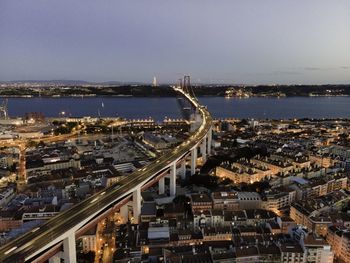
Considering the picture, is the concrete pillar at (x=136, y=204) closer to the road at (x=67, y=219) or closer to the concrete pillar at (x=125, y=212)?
the road at (x=67, y=219)

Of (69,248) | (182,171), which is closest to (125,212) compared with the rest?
(69,248)

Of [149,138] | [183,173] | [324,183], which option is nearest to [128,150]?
[149,138]

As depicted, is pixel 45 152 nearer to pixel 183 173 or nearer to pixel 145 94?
pixel 183 173

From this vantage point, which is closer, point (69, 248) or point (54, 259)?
point (69, 248)

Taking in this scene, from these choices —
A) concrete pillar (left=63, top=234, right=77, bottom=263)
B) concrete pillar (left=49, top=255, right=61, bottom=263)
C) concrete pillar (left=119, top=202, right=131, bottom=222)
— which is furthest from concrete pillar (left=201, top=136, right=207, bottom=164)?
concrete pillar (left=63, top=234, right=77, bottom=263)

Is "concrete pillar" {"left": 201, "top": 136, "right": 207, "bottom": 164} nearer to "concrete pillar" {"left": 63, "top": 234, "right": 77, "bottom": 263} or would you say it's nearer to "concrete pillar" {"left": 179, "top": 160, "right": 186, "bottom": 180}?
"concrete pillar" {"left": 179, "top": 160, "right": 186, "bottom": 180}

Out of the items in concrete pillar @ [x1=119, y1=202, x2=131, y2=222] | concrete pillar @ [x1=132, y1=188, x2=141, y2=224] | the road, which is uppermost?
the road

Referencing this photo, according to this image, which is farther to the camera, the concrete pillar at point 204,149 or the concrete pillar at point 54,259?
the concrete pillar at point 204,149

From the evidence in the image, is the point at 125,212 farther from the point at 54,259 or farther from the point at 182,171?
the point at 182,171

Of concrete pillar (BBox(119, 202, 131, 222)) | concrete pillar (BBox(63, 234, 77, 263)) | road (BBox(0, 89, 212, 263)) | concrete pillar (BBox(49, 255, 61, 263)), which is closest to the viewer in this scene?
road (BBox(0, 89, 212, 263))

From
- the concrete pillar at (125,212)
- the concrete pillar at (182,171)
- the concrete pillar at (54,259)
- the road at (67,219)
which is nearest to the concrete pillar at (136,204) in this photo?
the road at (67,219)

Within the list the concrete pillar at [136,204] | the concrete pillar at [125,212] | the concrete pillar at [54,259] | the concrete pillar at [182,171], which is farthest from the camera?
the concrete pillar at [182,171]

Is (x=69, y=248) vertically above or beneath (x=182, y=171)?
above
